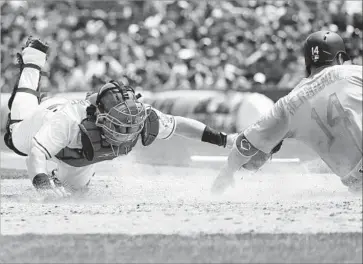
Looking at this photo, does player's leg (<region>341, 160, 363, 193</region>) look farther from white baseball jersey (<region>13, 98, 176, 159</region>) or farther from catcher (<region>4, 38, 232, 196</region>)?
white baseball jersey (<region>13, 98, 176, 159</region>)

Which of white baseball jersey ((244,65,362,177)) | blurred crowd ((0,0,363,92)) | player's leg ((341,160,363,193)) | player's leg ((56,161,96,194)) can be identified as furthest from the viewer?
blurred crowd ((0,0,363,92))

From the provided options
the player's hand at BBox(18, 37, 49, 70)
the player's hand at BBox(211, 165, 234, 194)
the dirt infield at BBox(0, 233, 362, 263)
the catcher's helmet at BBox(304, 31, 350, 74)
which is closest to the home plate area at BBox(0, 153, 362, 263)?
the dirt infield at BBox(0, 233, 362, 263)

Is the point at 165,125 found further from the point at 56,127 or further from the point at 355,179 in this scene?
the point at 355,179

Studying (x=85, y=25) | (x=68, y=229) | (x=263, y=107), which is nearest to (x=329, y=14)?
(x=263, y=107)

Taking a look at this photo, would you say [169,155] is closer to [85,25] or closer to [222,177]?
[222,177]

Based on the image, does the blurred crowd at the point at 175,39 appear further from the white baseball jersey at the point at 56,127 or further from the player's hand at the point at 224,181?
the player's hand at the point at 224,181

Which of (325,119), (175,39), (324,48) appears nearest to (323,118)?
(325,119)

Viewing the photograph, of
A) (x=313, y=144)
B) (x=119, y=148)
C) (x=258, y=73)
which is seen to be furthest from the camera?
(x=258, y=73)
